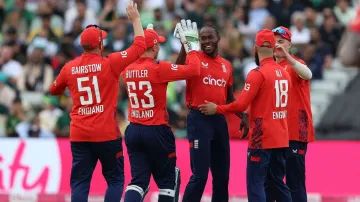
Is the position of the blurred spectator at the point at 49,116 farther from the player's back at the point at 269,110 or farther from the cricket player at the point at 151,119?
the player's back at the point at 269,110

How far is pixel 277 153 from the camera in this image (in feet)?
36.4

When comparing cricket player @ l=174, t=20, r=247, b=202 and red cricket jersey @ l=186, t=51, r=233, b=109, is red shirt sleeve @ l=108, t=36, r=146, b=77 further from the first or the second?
red cricket jersey @ l=186, t=51, r=233, b=109

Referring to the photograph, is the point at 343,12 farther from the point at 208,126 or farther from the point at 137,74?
the point at 137,74

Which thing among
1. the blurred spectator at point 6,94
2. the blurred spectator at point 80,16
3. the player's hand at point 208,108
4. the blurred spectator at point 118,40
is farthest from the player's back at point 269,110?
the blurred spectator at point 80,16

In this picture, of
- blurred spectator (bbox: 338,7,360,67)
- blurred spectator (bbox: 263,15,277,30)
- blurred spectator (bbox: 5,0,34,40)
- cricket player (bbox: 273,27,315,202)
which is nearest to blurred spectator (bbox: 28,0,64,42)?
blurred spectator (bbox: 5,0,34,40)

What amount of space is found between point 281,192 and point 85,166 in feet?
7.90

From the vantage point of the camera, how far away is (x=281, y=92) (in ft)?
35.7

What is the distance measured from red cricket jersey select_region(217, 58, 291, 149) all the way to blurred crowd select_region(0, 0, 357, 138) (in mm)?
6538

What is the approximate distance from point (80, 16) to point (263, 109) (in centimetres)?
1054

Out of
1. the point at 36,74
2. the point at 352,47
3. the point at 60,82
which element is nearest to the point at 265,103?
the point at 60,82

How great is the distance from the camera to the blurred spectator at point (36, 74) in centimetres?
1919

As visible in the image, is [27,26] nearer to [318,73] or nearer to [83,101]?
[318,73]

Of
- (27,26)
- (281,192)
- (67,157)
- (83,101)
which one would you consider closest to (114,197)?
(83,101)

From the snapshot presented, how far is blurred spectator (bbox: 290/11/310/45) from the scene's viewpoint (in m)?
19.0
